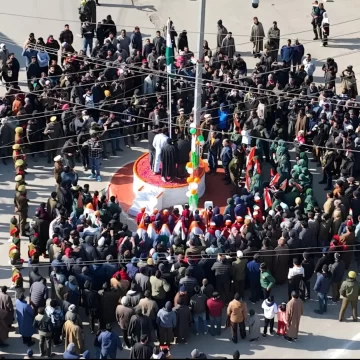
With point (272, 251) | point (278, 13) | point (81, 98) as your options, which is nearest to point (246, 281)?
point (272, 251)

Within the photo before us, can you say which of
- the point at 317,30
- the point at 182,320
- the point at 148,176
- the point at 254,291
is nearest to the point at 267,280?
the point at 254,291

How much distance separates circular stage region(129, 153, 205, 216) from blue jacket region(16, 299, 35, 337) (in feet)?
16.9

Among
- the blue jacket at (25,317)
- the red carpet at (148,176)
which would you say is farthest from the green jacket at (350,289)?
the blue jacket at (25,317)

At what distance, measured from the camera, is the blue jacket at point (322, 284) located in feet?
68.7

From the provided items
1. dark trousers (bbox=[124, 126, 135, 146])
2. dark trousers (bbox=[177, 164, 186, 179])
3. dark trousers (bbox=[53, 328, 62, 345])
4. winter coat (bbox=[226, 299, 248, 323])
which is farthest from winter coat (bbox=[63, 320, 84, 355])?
dark trousers (bbox=[124, 126, 135, 146])

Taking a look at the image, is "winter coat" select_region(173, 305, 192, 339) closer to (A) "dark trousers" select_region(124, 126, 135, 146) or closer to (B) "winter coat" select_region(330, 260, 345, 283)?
(B) "winter coat" select_region(330, 260, 345, 283)

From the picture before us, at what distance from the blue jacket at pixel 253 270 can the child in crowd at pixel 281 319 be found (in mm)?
913

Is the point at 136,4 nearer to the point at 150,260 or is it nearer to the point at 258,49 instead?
the point at 258,49

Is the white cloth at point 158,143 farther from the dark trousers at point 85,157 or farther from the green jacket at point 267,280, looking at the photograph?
the green jacket at point 267,280

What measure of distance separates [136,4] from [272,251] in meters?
16.2

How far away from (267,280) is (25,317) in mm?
4710

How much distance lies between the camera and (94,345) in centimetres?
1995

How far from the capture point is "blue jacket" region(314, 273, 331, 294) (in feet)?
68.7

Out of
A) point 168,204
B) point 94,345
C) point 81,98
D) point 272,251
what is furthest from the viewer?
point 81,98
